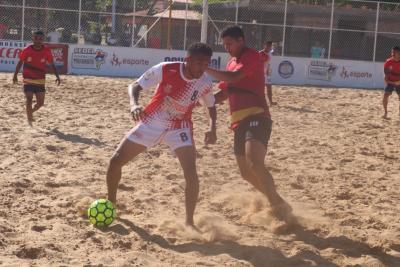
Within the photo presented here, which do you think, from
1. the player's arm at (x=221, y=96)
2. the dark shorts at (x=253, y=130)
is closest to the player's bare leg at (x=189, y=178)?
the dark shorts at (x=253, y=130)

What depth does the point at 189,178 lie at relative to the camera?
5.85m

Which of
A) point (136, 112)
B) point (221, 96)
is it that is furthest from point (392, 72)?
point (136, 112)

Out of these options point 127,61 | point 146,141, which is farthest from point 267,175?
point 127,61

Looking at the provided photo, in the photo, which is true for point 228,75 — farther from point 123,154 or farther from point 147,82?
point 123,154

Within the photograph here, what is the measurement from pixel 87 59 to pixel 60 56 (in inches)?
39.7

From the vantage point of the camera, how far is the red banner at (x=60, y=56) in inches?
961

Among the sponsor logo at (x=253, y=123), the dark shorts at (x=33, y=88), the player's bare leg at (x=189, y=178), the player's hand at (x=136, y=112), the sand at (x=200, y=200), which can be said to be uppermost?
the player's hand at (x=136, y=112)

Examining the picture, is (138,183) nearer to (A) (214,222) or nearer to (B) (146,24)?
(A) (214,222)

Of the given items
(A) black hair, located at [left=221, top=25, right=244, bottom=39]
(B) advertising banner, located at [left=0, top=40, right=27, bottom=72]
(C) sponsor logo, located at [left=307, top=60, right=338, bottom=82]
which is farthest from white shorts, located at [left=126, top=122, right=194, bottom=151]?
(C) sponsor logo, located at [left=307, top=60, right=338, bottom=82]

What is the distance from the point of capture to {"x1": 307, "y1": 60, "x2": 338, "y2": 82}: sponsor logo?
2625cm

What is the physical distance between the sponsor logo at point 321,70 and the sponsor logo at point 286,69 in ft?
2.40

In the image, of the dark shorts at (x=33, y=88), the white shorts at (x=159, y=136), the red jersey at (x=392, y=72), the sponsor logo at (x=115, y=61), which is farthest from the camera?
the sponsor logo at (x=115, y=61)

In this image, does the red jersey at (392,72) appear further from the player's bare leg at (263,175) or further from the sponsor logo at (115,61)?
the sponsor logo at (115,61)

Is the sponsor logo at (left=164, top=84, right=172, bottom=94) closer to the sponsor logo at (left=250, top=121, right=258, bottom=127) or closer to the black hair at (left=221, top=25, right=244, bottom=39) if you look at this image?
the black hair at (left=221, top=25, right=244, bottom=39)
